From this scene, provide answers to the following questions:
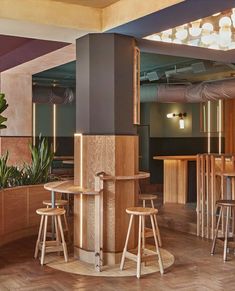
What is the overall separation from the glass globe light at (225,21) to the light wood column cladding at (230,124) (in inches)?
230

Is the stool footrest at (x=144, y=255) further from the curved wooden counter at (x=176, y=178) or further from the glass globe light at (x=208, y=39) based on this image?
the curved wooden counter at (x=176, y=178)

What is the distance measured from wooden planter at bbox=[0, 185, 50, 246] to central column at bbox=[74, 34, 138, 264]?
1201 mm

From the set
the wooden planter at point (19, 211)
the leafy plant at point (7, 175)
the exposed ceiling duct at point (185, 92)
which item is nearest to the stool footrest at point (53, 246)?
the wooden planter at point (19, 211)

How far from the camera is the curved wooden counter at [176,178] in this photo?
27.6 feet

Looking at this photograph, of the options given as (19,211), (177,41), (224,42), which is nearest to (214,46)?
(224,42)

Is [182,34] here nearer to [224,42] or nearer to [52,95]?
[224,42]

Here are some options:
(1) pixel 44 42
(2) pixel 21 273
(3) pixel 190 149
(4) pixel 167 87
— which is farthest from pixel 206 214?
(3) pixel 190 149

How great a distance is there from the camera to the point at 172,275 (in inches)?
174

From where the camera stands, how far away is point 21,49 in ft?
20.7

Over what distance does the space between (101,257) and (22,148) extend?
369 cm

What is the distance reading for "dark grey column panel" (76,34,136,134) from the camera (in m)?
4.82

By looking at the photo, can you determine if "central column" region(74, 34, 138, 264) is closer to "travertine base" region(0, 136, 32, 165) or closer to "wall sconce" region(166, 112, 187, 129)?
"travertine base" region(0, 136, 32, 165)

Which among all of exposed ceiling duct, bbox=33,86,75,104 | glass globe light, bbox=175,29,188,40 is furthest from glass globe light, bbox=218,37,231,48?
exposed ceiling duct, bbox=33,86,75,104

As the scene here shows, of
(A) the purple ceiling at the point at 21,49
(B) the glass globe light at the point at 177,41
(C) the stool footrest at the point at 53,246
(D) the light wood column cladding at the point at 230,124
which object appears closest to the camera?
(C) the stool footrest at the point at 53,246
